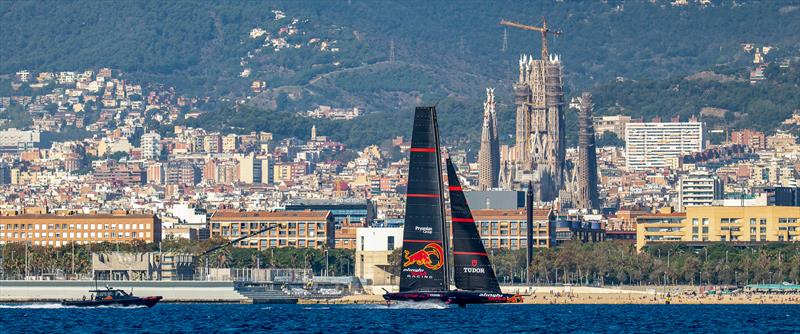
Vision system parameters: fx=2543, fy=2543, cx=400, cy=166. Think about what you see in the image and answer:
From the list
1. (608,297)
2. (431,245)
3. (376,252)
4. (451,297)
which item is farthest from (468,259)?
(376,252)

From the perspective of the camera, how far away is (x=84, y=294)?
503 ft

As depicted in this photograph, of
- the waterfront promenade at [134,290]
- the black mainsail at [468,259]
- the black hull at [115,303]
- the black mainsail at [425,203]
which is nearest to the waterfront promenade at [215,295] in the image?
the waterfront promenade at [134,290]

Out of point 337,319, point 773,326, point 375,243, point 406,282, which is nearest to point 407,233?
point 406,282

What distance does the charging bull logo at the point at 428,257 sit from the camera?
111 meters

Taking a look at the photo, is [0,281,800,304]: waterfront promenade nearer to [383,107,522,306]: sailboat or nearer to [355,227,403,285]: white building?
[355,227,403,285]: white building

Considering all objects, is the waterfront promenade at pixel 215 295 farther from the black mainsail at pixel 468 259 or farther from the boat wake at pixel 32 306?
the black mainsail at pixel 468 259

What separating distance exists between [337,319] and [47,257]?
6620 cm

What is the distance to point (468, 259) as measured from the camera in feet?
373

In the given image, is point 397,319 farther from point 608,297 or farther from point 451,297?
point 608,297

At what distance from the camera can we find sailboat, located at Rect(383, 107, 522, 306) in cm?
11088

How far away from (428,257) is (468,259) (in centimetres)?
289

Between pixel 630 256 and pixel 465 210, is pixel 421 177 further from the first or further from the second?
pixel 630 256

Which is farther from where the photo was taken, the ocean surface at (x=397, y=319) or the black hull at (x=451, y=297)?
the black hull at (x=451, y=297)

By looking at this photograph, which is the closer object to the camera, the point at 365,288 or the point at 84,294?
the point at 84,294
